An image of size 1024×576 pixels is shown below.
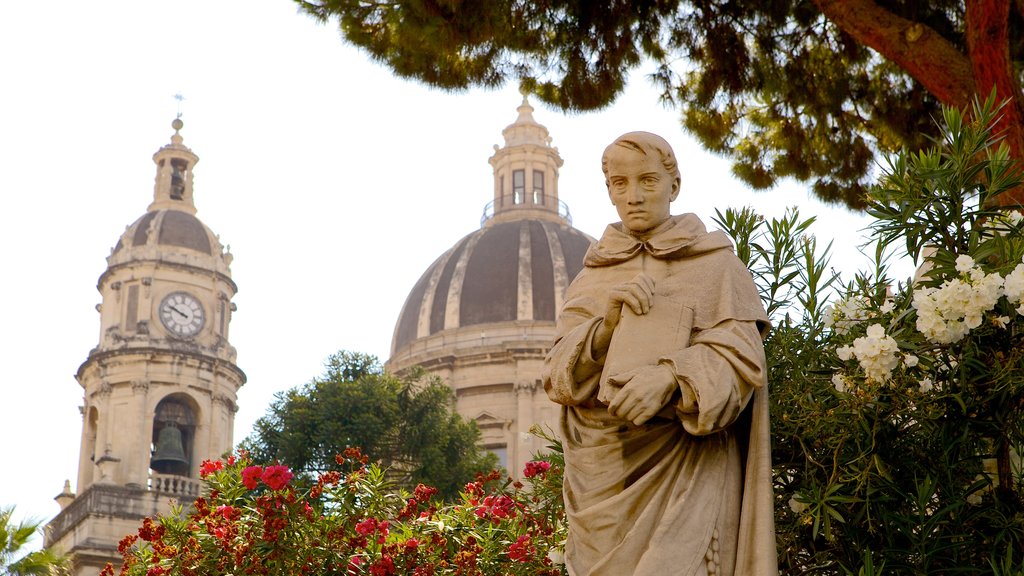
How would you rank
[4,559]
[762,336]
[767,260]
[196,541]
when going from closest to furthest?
[762,336]
[767,260]
[196,541]
[4,559]

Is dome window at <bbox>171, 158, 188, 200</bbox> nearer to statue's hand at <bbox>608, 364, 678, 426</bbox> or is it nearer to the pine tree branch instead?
the pine tree branch

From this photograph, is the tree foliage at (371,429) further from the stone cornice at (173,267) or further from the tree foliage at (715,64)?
the tree foliage at (715,64)

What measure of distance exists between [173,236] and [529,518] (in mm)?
35025

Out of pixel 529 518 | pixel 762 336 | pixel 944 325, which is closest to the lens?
pixel 762 336

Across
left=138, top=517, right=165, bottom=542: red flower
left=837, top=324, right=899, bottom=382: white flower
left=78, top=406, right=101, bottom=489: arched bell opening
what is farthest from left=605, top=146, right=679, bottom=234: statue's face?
left=78, top=406, right=101, bottom=489: arched bell opening

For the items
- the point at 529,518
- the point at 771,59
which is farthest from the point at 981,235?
the point at 771,59

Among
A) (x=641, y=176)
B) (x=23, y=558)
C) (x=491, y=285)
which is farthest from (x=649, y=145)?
(x=491, y=285)

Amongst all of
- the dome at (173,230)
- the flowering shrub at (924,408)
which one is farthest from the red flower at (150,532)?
the dome at (173,230)

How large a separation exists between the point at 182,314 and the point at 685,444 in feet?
134

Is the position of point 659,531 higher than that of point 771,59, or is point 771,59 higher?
point 771,59

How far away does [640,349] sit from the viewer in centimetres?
411

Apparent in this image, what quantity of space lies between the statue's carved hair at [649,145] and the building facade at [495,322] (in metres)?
45.6

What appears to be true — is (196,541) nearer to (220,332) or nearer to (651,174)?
(651,174)

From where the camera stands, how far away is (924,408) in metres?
6.20
